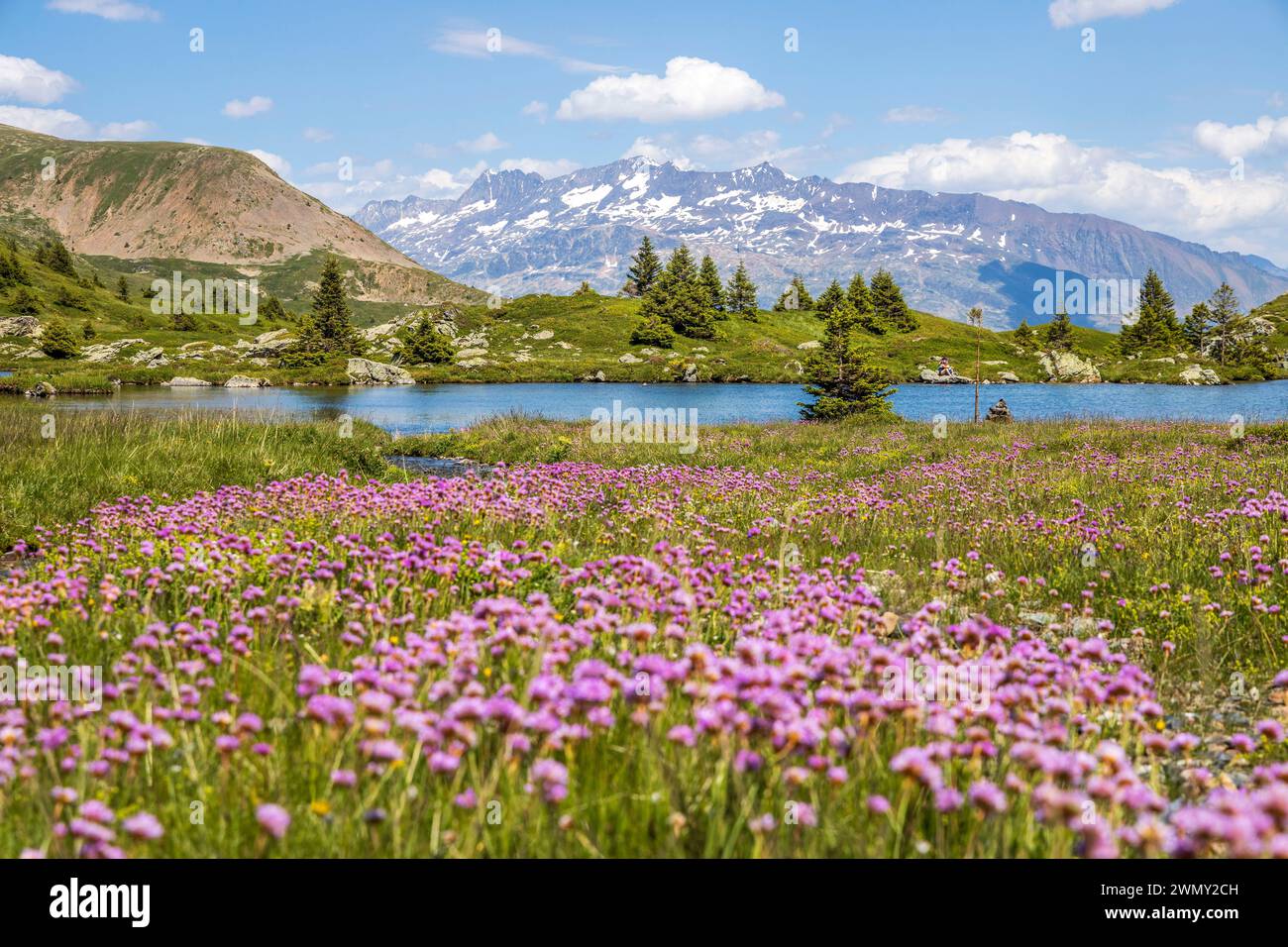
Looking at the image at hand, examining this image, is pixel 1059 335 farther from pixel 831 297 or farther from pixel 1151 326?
pixel 831 297

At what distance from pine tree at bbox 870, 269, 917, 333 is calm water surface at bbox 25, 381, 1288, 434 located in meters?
33.3

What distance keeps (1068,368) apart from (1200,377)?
11.2m

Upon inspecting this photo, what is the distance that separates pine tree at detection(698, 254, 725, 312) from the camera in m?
99.8

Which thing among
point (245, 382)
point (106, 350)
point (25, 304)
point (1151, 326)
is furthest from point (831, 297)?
point (25, 304)

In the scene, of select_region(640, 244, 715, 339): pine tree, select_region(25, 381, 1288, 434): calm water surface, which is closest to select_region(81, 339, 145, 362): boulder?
select_region(25, 381, 1288, 434): calm water surface

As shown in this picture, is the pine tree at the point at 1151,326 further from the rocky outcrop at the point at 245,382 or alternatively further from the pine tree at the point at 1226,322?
the rocky outcrop at the point at 245,382

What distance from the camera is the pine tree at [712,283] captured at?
9984 cm

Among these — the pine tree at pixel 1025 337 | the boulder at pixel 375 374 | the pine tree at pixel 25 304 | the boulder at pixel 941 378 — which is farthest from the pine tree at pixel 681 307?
the pine tree at pixel 25 304

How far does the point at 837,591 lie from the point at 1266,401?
60390 mm

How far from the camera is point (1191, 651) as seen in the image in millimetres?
6293

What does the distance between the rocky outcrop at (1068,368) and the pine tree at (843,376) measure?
56609mm

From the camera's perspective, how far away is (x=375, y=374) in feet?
224
